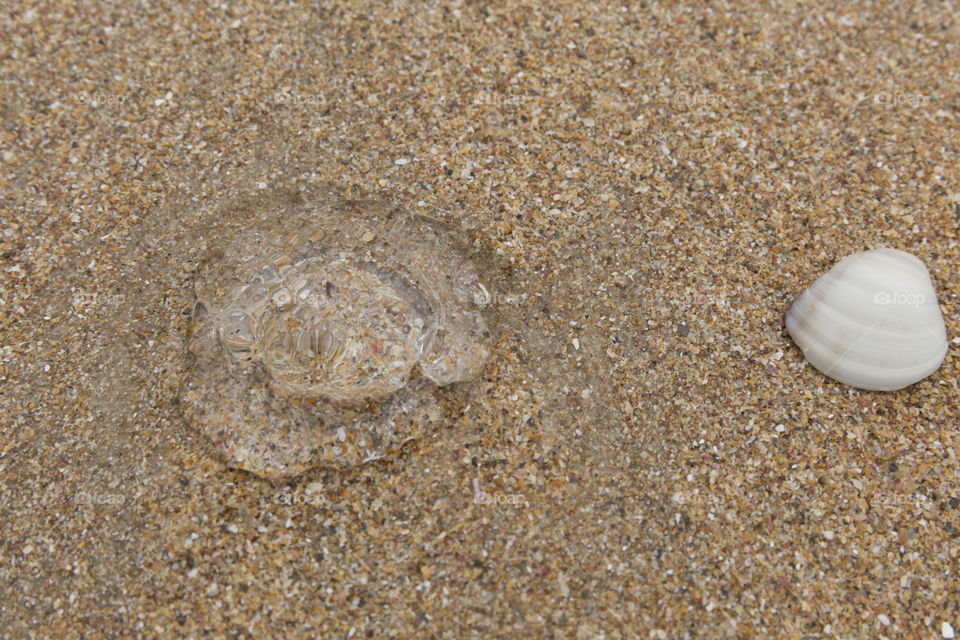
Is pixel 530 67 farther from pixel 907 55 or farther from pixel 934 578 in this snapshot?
pixel 934 578

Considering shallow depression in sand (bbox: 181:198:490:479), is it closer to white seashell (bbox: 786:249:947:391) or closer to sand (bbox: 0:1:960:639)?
sand (bbox: 0:1:960:639)

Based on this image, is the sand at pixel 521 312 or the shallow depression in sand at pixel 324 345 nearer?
the sand at pixel 521 312

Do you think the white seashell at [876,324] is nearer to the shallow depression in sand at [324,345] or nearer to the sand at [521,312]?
the sand at [521,312]

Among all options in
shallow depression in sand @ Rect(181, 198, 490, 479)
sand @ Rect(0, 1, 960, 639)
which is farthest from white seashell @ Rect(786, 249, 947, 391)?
shallow depression in sand @ Rect(181, 198, 490, 479)

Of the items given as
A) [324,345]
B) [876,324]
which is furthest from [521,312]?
[876,324]

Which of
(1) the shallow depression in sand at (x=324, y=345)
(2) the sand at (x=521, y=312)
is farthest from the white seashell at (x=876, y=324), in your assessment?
(1) the shallow depression in sand at (x=324, y=345)
